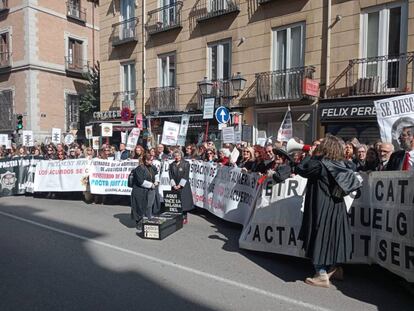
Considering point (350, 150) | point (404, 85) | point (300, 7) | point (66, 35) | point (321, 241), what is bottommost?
point (321, 241)

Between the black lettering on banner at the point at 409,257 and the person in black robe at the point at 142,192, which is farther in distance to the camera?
the person in black robe at the point at 142,192

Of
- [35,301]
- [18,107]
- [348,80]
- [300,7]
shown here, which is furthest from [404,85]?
[18,107]

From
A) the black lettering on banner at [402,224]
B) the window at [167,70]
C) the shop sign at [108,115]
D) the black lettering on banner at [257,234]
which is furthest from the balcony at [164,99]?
the black lettering on banner at [402,224]

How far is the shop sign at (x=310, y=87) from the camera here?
12764 millimetres

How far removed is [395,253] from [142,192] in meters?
4.83

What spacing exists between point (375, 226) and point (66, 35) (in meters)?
30.1

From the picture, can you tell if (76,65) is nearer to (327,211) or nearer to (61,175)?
(61,175)

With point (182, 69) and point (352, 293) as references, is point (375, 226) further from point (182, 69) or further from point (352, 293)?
point (182, 69)

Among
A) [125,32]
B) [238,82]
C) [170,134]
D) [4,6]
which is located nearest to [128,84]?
[125,32]

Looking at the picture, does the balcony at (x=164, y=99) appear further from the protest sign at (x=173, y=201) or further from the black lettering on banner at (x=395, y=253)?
the black lettering on banner at (x=395, y=253)

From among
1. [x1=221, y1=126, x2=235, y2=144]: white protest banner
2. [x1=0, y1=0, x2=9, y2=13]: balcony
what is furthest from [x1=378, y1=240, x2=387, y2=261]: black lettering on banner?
[x1=0, y1=0, x2=9, y2=13]: balcony

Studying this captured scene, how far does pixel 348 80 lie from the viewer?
41.8ft

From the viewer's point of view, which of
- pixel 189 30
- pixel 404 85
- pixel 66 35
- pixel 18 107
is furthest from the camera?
pixel 66 35

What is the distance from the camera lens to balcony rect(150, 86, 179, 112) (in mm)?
18250
